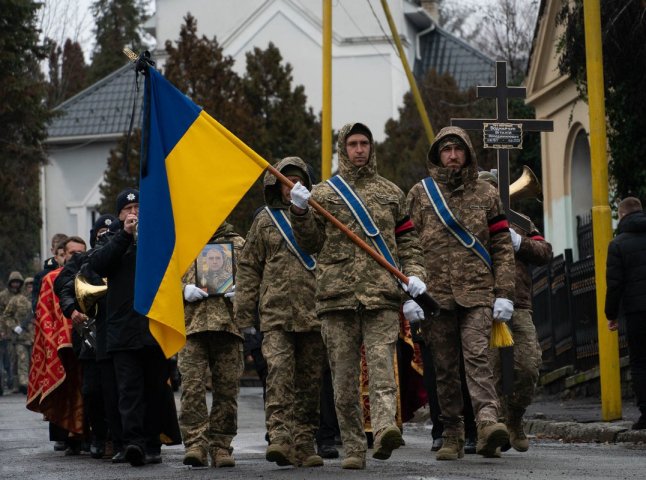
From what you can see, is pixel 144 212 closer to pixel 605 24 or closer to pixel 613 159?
pixel 605 24

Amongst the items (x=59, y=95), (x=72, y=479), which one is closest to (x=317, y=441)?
(x=72, y=479)

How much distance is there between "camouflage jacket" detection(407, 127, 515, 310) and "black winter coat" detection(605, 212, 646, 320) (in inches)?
145

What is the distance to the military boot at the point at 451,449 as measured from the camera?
440 inches

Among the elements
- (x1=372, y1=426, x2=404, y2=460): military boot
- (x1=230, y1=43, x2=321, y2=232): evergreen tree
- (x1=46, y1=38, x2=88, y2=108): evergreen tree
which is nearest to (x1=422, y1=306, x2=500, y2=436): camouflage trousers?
(x1=372, y1=426, x2=404, y2=460): military boot

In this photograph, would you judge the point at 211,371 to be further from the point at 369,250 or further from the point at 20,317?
the point at 20,317

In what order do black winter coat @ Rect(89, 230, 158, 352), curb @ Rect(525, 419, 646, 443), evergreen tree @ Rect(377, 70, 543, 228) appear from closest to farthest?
black winter coat @ Rect(89, 230, 158, 352) → curb @ Rect(525, 419, 646, 443) → evergreen tree @ Rect(377, 70, 543, 228)

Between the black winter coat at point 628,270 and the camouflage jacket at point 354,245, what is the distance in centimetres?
445

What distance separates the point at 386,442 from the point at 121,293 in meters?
2.98

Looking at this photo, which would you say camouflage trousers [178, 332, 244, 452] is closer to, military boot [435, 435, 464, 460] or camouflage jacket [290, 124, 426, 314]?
camouflage jacket [290, 124, 426, 314]

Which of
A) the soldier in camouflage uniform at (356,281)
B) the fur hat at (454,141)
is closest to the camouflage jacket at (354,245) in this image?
the soldier in camouflage uniform at (356,281)

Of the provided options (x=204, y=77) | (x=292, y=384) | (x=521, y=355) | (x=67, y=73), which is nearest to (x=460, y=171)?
(x=521, y=355)

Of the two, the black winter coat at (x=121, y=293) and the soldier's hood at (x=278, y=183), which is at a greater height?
the soldier's hood at (x=278, y=183)

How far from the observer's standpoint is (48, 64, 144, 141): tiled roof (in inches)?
2192

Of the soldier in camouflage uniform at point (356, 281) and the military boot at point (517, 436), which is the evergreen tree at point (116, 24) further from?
the soldier in camouflage uniform at point (356, 281)
